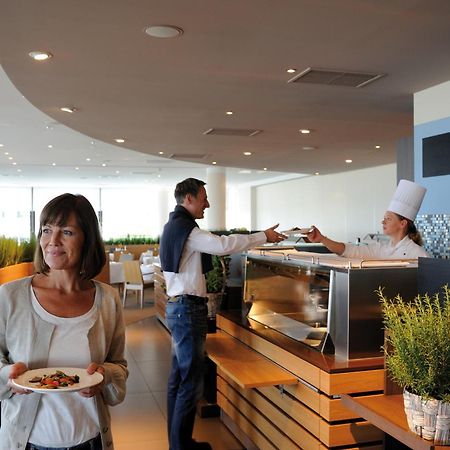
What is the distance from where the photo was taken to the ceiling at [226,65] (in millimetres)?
3049

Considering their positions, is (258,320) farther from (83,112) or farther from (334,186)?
(334,186)

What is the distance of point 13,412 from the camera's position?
1.46 metres

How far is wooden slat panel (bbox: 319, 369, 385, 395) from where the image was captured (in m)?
2.39

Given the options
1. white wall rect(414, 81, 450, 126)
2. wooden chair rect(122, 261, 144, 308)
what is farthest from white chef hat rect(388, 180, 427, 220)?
wooden chair rect(122, 261, 144, 308)

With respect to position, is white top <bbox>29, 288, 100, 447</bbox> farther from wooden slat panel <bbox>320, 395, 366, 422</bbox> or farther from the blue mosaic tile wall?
the blue mosaic tile wall

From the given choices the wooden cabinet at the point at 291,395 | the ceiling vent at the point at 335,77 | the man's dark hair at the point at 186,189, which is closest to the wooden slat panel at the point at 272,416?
the wooden cabinet at the point at 291,395

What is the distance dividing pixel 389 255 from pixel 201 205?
1.10 meters

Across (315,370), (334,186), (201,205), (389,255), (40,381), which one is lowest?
(315,370)

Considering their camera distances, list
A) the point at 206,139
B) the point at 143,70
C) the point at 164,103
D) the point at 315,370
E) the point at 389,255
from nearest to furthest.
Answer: the point at 315,370 < the point at 389,255 < the point at 143,70 < the point at 164,103 < the point at 206,139

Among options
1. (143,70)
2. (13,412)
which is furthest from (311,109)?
(13,412)

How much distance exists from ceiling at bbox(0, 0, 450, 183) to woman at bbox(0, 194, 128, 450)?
174 cm

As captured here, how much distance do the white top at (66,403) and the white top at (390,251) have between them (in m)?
2.12

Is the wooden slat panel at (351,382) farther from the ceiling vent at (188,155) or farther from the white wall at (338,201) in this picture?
the white wall at (338,201)

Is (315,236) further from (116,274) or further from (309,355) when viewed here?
(116,274)
